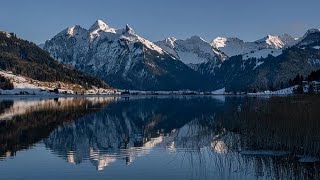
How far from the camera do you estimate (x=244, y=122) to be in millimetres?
63531

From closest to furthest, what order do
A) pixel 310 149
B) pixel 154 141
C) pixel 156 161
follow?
pixel 310 149
pixel 156 161
pixel 154 141

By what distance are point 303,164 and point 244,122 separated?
78.4ft

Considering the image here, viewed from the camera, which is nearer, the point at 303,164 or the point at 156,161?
the point at 303,164

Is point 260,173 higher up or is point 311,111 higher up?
point 311,111

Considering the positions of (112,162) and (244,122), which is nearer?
(112,162)

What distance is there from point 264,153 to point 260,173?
285 inches

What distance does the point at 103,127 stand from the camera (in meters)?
84.2

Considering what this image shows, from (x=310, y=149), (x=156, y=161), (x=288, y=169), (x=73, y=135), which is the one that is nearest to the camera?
(x=288, y=169)

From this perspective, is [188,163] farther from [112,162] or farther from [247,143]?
[247,143]

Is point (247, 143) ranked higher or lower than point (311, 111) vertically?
lower

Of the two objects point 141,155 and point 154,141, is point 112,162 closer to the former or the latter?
point 141,155

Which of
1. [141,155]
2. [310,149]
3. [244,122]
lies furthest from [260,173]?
[244,122]

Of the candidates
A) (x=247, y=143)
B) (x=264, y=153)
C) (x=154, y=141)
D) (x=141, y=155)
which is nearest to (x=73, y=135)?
(x=154, y=141)

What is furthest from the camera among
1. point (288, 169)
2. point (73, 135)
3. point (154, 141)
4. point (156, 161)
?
point (73, 135)
